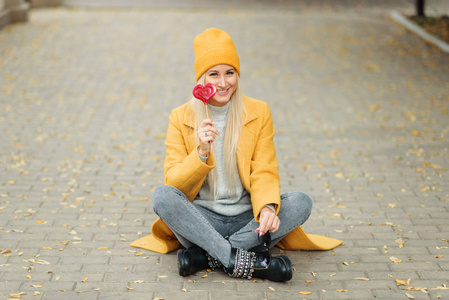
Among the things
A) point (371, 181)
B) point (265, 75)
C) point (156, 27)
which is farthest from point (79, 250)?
point (156, 27)

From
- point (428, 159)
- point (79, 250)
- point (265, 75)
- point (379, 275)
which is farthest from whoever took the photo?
point (265, 75)

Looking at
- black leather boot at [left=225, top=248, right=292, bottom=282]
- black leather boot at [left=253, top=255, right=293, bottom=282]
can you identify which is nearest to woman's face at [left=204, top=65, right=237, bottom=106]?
black leather boot at [left=225, top=248, right=292, bottom=282]

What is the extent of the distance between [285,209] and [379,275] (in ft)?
2.49

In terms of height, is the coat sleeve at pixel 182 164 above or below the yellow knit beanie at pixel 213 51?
below

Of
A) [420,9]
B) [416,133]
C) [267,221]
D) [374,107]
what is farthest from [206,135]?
[420,9]

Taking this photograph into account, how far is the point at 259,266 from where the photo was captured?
4094 millimetres

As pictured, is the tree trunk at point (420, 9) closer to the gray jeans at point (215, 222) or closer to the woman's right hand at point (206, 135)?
the gray jeans at point (215, 222)

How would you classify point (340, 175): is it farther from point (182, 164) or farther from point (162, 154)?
point (182, 164)

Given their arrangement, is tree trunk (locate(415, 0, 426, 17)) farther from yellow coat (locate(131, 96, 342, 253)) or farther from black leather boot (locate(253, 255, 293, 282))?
black leather boot (locate(253, 255, 293, 282))

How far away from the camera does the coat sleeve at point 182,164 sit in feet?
13.2

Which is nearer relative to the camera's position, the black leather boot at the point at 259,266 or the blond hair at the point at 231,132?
the black leather boot at the point at 259,266


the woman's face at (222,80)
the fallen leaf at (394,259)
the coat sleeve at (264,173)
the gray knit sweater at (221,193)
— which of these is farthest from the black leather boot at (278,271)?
the woman's face at (222,80)

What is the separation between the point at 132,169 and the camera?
6648 mm

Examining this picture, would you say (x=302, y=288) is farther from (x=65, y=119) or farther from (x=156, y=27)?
(x=156, y=27)
